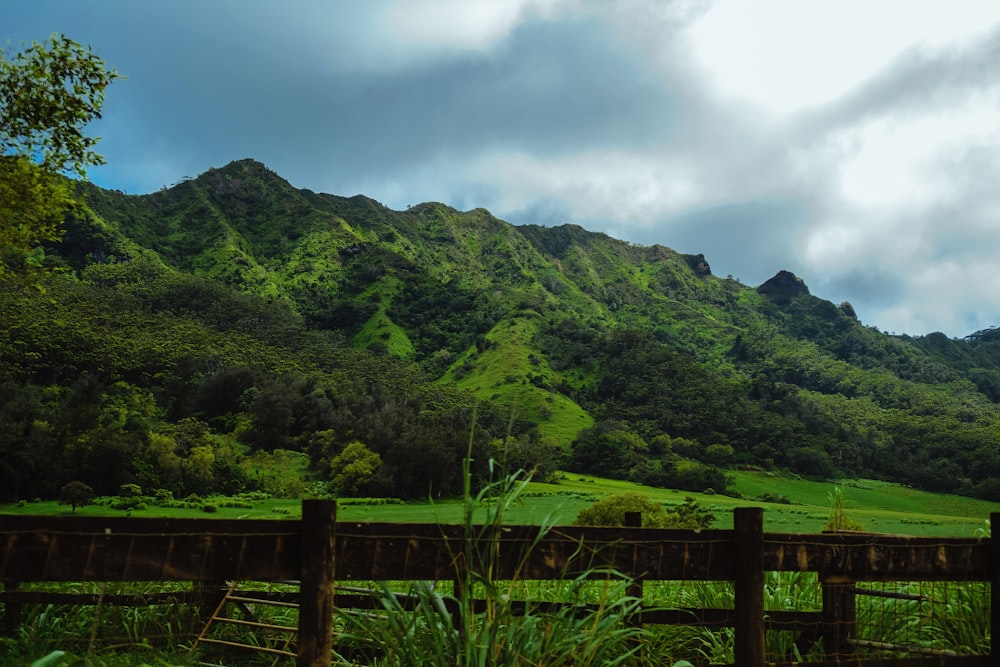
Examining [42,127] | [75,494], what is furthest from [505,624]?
[75,494]

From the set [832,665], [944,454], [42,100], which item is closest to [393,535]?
[832,665]

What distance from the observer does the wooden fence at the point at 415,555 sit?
2840 mm

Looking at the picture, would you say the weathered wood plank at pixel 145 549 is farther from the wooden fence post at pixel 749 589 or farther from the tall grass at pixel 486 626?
the wooden fence post at pixel 749 589

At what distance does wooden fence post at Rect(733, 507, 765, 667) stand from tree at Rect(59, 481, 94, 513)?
185ft

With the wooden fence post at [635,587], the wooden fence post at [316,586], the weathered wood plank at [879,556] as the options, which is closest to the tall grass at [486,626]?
the wooden fence post at [316,586]

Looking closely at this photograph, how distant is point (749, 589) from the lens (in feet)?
12.0

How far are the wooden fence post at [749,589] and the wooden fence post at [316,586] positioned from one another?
1942 millimetres

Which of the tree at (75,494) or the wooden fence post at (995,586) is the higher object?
the wooden fence post at (995,586)

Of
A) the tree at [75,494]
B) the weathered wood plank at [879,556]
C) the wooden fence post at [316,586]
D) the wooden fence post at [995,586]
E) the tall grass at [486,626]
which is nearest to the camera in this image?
the wooden fence post at [316,586]

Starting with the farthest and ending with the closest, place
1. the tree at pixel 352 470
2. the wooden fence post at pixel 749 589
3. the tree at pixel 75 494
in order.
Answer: the tree at pixel 352 470
the tree at pixel 75 494
the wooden fence post at pixel 749 589

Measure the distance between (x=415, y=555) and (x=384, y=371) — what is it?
10005 centimetres

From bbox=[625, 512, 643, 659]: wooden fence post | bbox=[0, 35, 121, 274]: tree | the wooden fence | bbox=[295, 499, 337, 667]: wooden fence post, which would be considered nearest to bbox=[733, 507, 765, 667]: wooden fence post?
the wooden fence

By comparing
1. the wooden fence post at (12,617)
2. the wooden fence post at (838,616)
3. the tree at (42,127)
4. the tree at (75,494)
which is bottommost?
the tree at (75,494)

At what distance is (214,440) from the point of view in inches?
2795
